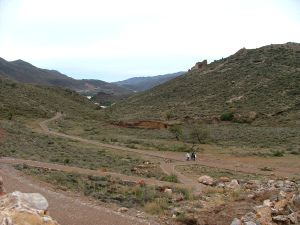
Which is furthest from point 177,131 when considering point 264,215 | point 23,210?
point 23,210

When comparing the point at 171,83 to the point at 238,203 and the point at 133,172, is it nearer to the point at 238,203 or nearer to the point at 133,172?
the point at 133,172

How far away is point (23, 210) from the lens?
962cm

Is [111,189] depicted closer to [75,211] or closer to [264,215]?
[75,211]

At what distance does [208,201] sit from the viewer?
16969 millimetres

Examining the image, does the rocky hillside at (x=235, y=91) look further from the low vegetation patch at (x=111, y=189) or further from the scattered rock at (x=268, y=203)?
the scattered rock at (x=268, y=203)

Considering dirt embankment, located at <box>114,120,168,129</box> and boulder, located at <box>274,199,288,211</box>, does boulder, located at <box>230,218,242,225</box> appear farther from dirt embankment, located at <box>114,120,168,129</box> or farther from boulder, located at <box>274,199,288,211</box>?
dirt embankment, located at <box>114,120,168,129</box>

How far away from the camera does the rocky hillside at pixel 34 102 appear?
2586 inches

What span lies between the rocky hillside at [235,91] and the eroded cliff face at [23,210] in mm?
55189

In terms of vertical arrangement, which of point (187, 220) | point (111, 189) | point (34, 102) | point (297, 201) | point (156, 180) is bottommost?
point (156, 180)

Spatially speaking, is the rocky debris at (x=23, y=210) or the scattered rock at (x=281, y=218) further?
the scattered rock at (x=281, y=218)

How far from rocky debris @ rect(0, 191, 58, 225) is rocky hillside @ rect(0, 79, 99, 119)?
1987 inches

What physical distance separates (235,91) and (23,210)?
2744 inches

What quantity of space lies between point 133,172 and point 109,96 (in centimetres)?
14465

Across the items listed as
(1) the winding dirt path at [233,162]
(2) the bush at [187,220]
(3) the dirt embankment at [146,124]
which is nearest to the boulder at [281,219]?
(2) the bush at [187,220]
